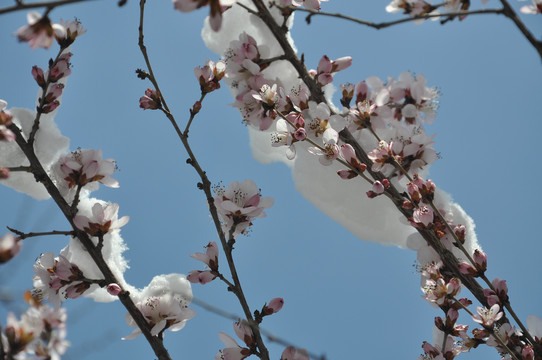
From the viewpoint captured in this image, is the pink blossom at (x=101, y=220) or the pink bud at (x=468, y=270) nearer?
the pink blossom at (x=101, y=220)

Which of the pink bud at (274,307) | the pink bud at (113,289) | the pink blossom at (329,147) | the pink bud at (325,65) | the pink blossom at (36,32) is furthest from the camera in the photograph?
the pink bud at (325,65)

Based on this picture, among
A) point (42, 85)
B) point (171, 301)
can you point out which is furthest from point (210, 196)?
point (42, 85)

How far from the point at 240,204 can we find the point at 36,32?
64cm

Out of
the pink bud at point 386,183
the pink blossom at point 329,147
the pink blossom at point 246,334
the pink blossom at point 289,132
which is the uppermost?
the pink blossom at point 289,132

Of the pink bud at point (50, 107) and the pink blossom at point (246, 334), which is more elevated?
the pink bud at point (50, 107)

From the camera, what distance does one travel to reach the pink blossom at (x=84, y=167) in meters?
1.09

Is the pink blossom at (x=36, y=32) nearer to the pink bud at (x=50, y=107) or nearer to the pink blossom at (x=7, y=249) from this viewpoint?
the pink blossom at (x=7, y=249)

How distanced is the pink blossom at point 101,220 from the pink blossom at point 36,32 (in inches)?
17.4

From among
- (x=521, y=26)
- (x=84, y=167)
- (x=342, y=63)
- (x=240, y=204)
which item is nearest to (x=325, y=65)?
(x=342, y=63)

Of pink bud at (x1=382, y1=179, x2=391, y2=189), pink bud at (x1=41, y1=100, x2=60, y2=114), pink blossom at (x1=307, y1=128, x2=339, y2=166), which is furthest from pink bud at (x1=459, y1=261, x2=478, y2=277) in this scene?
pink bud at (x1=41, y1=100, x2=60, y2=114)

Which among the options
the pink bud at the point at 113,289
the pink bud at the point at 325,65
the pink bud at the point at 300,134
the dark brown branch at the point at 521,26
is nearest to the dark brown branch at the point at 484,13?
the dark brown branch at the point at 521,26

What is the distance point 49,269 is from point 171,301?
1.11 ft

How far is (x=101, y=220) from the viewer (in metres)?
1.09

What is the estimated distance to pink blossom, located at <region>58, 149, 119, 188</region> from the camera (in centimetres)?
109
